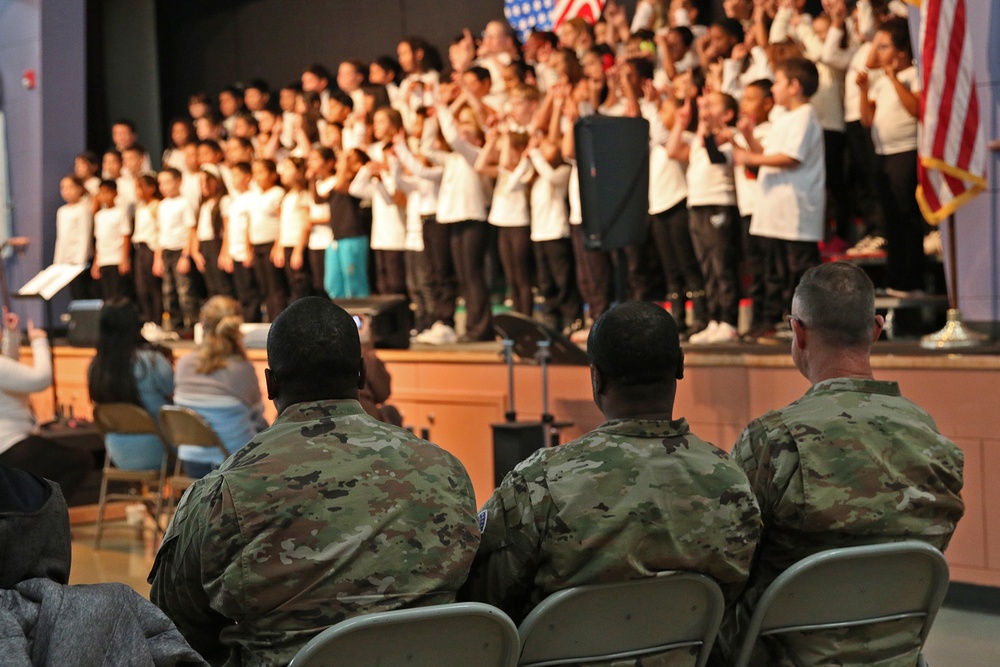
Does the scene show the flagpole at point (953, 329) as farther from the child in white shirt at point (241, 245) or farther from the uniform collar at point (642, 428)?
the child in white shirt at point (241, 245)

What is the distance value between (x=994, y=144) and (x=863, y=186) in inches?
68.6

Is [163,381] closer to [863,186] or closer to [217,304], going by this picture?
[217,304]

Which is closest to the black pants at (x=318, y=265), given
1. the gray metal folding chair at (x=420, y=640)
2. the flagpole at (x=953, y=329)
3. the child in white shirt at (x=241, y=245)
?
the child in white shirt at (x=241, y=245)

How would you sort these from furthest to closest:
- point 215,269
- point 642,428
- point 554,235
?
point 215,269 < point 554,235 < point 642,428

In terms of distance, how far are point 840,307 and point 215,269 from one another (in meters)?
8.24

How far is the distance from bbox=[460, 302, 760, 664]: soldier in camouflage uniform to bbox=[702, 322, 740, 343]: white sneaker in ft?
14.0

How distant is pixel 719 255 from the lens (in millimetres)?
6355

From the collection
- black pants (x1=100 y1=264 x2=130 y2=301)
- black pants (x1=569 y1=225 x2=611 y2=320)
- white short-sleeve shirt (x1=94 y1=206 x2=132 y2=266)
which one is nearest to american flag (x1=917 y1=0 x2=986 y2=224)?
black pants (x1=569 y1=225 x2=611 y2=320)

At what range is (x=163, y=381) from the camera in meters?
6.12

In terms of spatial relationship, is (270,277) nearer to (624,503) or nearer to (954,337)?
(954,337)

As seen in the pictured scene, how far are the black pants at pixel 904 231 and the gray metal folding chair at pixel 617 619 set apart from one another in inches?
172

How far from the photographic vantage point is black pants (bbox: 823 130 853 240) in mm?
6453

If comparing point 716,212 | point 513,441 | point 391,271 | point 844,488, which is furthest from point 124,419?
point 844,488

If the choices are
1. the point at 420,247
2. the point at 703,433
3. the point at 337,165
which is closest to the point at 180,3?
the point at 337,165
